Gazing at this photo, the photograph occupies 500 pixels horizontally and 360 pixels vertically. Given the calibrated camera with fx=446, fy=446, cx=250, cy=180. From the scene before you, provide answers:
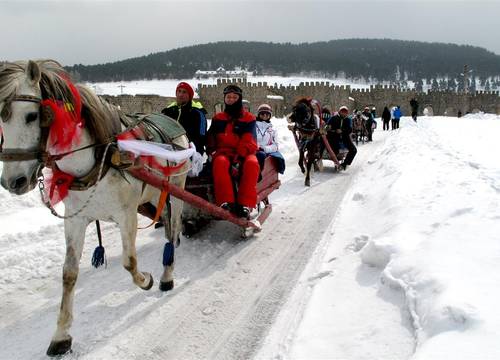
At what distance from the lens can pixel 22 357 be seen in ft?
11.3

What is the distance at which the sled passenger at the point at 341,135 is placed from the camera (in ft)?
40.9

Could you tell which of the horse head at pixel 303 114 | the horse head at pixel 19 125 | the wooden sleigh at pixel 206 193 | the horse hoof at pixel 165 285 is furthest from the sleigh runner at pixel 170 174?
the horse head at pixel 303 114

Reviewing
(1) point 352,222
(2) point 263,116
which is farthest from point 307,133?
(1) point 352,222

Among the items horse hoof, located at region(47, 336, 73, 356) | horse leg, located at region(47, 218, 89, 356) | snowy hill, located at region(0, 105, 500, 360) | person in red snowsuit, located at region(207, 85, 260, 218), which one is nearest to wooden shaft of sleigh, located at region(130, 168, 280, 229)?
person in red snowsuit, located at region(207, 85, 260, 218)

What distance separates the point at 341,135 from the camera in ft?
42.2

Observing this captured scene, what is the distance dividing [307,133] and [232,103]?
5.36 m

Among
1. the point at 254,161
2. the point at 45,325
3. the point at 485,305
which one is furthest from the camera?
the point at 254,161

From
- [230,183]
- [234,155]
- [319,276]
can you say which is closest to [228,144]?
[234,155]

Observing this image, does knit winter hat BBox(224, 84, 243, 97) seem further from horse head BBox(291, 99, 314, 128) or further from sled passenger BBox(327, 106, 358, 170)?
sled passenger BBox(327, 106, 358, 170)

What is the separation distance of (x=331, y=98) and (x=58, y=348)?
187 ft

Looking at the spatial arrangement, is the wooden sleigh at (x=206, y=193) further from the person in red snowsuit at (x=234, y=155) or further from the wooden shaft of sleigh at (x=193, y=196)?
the person in red snowsuit at (x=234, y=155)

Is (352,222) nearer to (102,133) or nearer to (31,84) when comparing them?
(102,133)

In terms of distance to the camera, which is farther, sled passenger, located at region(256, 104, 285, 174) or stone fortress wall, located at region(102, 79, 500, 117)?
stone fortress wall, located at region(102, 79, 500, 117)

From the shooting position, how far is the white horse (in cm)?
288
